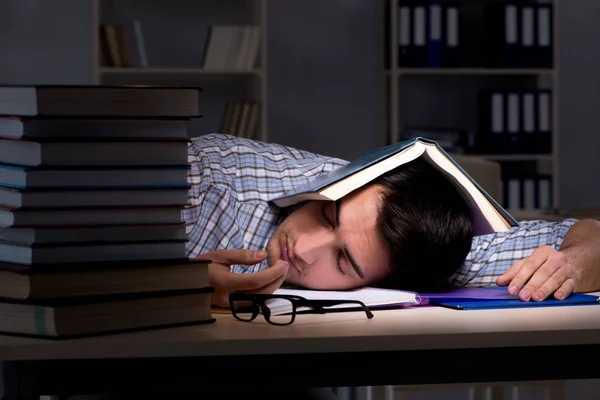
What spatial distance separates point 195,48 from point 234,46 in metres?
0.44

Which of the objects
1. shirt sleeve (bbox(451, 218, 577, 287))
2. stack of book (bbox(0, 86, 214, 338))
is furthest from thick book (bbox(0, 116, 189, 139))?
shirt sleeve (bbox(451, 218, 577, 287))

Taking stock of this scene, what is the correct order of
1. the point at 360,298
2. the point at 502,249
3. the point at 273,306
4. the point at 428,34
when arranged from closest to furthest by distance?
the point at 273,306, the point at 360,298, the point at 502,249, the point at 428,34

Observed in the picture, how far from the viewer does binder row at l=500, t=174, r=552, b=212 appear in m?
4.51

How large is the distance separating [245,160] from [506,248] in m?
0.55

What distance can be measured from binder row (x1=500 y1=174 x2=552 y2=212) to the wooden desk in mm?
3664

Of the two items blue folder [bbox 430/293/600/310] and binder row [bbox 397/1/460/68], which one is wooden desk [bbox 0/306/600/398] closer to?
blue folder [bbox 430/293/600/310]

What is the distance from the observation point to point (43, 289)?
877mm

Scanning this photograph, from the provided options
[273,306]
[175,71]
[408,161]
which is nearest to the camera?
[273,306]

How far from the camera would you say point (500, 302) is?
1.16m

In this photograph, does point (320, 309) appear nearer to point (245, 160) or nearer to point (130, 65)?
point (245, 160)

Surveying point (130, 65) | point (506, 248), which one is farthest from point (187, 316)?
point (130, 65)

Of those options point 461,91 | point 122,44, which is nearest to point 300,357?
point 122,44

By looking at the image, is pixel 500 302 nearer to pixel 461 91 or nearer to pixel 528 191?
pixel 528 191

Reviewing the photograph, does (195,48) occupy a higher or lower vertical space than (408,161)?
higher
